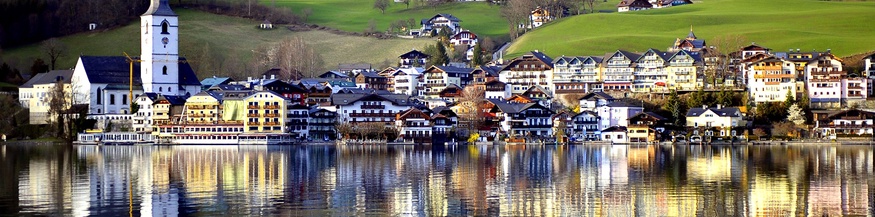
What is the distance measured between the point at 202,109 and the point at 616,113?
25.3m

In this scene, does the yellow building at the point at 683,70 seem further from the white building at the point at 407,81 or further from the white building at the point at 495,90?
the white building at the point at 407,81

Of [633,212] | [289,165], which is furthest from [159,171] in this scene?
[633,212]

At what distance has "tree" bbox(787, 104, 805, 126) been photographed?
240 ft

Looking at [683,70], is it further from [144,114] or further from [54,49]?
[54,49]

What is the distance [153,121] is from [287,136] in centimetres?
940

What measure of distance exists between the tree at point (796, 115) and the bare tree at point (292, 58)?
3799cm

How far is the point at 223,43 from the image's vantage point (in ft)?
344

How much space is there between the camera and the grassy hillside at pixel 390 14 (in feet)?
390

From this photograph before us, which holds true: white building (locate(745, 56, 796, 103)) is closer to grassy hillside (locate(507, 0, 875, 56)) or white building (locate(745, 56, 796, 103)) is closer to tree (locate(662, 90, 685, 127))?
tree (locate(662, 90, 685, 127))

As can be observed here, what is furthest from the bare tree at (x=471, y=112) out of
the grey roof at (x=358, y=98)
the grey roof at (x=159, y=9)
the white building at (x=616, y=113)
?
the grey roof at (x=159, y=9)

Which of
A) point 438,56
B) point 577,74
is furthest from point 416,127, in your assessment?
point 438,56

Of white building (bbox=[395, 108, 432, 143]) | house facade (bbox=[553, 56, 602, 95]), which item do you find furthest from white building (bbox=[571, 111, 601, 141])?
white building (bbox=[395, 108, 432, 143])

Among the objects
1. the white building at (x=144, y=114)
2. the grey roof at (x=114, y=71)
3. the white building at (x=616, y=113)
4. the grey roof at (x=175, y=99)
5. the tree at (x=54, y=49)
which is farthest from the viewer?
the tree at (x=54, y=49)

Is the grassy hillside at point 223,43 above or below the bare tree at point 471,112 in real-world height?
above
